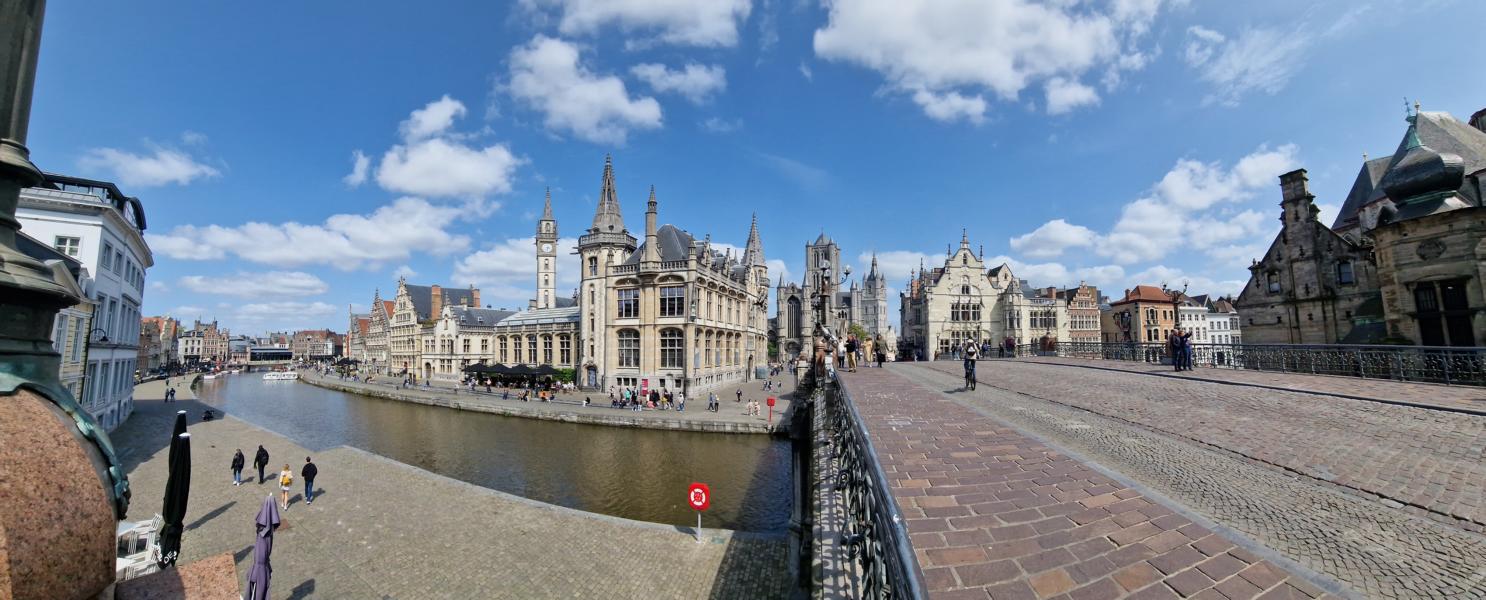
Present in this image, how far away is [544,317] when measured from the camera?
50.1 m

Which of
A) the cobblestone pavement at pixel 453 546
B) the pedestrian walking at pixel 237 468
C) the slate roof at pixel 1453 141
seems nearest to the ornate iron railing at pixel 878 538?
the cobblestone pavement at pixel 453 546

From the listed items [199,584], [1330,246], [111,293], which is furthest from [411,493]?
[1330,246]

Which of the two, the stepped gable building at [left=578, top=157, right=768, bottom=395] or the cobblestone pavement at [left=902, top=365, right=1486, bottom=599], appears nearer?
the cobblestone pavement at [left=902, top=365, right=1486, bottom=599]

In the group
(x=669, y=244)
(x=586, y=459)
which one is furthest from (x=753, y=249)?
(x=586, y=459)

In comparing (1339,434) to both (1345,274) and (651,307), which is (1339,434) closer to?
(1345,274)

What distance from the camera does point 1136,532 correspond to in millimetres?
3682

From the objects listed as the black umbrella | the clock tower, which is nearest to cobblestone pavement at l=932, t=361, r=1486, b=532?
the black umbrella

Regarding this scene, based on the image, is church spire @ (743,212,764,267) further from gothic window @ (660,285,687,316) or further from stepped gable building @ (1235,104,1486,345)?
stepped gable building @ (1235,104,1486,345)

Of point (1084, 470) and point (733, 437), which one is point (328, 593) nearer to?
point (1084, 470)

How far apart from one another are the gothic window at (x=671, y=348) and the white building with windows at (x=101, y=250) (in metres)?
26.1

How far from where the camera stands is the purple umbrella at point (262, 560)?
759 centimetres

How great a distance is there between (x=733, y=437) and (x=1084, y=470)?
2053 cm

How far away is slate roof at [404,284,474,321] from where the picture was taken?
2437 inches

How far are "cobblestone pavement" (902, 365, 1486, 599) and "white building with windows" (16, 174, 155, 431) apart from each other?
27.1 meters
